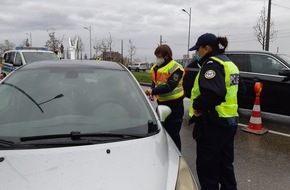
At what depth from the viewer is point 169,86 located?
4539 mm

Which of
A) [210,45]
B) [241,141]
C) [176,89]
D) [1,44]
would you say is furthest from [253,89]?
[1,44]

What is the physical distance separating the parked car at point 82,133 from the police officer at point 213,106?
0.48m

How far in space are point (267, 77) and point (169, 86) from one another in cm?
393

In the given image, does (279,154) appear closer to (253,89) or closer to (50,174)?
(253,89)

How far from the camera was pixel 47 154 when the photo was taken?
232 centimetres

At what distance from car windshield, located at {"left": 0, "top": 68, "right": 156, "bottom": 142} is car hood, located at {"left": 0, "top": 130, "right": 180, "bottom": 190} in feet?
0.96

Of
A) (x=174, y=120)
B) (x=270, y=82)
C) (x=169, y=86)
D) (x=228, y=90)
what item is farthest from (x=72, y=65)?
(x=270, y=82)

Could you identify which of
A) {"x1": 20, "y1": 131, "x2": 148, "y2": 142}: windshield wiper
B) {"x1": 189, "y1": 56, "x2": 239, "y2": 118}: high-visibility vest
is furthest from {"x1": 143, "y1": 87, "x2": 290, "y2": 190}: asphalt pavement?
{"x1": 20, "y1": 131, "x2": 148, "y2": 142}: windshield wiper

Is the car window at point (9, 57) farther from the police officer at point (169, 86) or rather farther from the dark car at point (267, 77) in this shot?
the police officer at point (169, 86)

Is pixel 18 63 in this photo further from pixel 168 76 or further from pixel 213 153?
pixel 213 153

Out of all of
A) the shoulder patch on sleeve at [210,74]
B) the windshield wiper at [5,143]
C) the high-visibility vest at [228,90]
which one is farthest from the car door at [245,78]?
the windshield wiper at [5,143]

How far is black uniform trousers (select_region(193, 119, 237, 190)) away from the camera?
11.7 ft

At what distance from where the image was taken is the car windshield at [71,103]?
109 inches

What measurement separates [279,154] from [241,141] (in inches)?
35.1
